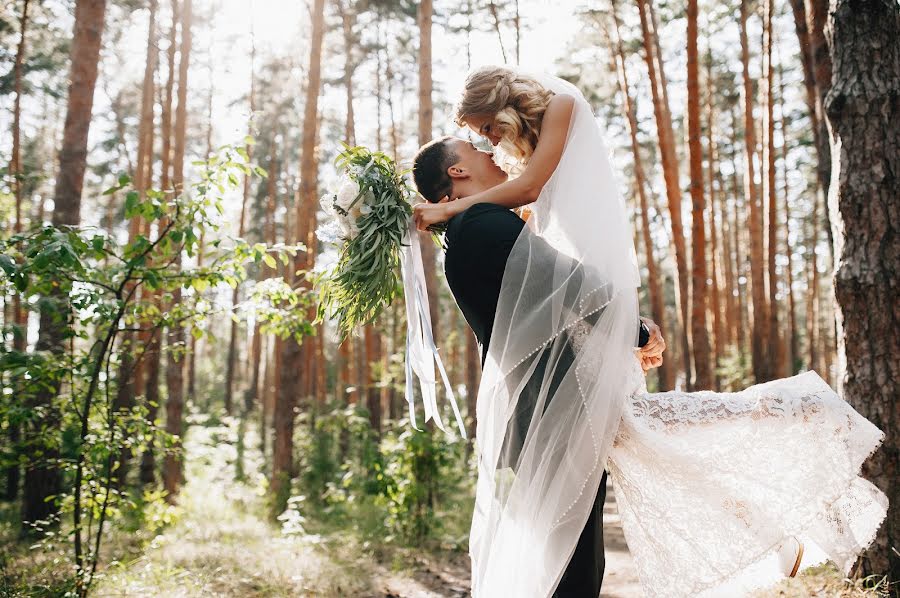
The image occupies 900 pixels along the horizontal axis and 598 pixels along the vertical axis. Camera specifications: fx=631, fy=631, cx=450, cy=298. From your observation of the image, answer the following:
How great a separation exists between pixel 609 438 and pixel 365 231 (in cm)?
→ 129

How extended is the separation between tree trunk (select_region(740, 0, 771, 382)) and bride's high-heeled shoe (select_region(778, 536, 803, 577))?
12.0 metres

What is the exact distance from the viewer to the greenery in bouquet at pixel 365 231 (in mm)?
2682

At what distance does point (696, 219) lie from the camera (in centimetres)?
1110

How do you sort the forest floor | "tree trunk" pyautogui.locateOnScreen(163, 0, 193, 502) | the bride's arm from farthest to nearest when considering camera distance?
"tree trunk" pyautogui.locateOnScreen(163, 0, 193, 502)
the forest floor
the bride's arm

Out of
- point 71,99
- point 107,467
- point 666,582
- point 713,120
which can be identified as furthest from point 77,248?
point 713,120

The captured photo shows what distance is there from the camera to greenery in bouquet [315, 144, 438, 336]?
2.68 metres

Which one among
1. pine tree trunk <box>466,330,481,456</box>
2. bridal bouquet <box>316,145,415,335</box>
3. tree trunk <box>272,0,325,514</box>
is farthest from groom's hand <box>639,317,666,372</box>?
pine tree trunk <box>466,330,481,456</box>

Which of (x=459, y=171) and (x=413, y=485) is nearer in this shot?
(x=459, y=171)

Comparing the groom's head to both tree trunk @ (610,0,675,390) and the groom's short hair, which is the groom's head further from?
tree trunk @ (610,0,675,390)

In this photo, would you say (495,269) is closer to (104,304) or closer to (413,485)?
(104,304)

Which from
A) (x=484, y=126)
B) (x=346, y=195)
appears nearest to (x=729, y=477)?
(x=484, y=126)

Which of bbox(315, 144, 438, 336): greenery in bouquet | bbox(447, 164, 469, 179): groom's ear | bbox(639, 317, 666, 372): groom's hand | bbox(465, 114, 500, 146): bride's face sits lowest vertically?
bbox(639, 317, 666, 372): groom's hand

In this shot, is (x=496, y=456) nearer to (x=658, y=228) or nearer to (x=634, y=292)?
(x=634, y=292)

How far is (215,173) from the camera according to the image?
4164mm
